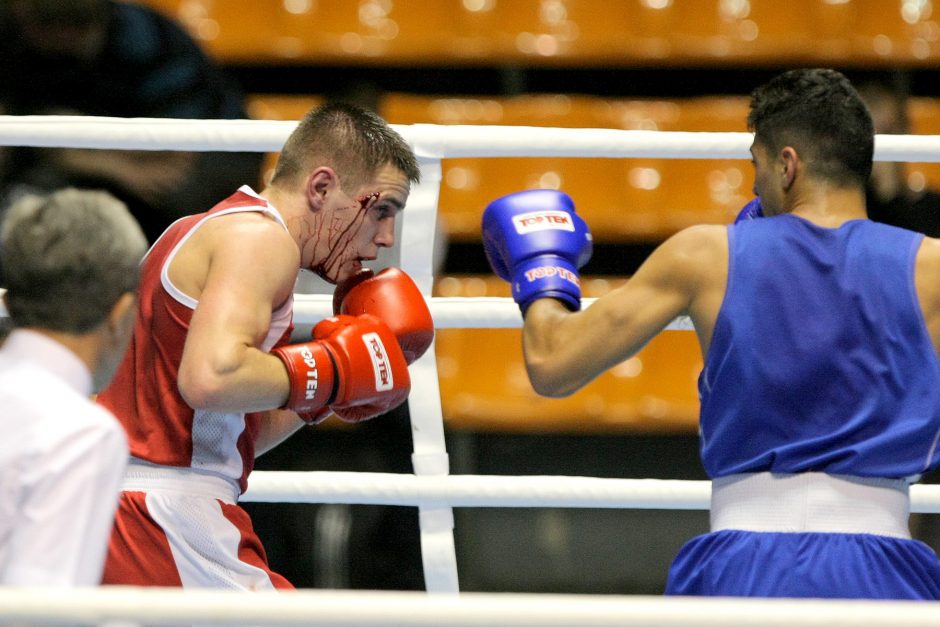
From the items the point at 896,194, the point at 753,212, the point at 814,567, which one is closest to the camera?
the point at 814,567

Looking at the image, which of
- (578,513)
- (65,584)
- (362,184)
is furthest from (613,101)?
(65,584)

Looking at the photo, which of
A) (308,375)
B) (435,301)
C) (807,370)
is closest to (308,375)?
(308,375)

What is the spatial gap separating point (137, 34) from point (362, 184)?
166 centimetres

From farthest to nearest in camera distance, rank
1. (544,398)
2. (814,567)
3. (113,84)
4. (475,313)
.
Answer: (544,398) → (113,84) → (475,313) → (814,567)

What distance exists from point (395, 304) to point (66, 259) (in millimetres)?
739

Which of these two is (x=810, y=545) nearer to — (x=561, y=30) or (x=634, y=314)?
(x=634, y=314)

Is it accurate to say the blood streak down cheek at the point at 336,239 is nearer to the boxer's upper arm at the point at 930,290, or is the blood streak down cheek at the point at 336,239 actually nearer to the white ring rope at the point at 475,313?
the white ring rope at the point at 475,313

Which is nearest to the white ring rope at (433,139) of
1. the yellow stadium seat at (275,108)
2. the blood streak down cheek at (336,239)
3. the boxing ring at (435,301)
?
the boxing ring at (435,301)

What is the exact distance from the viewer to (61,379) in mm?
1349

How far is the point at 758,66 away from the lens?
14.9 feet

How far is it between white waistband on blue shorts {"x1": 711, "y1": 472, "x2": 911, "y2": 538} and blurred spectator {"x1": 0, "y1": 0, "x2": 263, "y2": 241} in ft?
6.42

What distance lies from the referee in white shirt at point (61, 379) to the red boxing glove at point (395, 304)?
621mm

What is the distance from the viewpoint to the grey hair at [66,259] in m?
1.34

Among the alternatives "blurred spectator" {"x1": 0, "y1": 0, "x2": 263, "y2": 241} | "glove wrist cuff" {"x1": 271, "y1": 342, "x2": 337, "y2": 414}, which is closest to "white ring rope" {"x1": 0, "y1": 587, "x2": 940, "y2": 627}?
"glove wrist cuff" {"x1": 271, "y1": 342, "x2": 337, "y2": 414}
